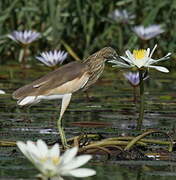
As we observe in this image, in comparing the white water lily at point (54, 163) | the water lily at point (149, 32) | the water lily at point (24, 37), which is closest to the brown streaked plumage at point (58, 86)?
the white water lily at point (54, 163)

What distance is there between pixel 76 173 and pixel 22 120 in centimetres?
260

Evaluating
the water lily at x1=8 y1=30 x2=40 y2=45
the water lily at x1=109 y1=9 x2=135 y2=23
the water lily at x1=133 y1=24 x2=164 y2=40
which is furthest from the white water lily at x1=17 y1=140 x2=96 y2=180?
the water lily at x1=109 y1=9 x2=135 y2=23

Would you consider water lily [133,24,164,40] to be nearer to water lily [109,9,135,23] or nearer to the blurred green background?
the blurred green background

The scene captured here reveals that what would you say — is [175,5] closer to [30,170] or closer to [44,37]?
[44,37]

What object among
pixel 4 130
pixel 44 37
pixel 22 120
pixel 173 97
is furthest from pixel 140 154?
pixel 44 37

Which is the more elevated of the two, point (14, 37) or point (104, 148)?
point (14, 37)

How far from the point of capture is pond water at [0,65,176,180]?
4090mm

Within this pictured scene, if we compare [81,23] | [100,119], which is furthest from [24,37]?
[100,119]

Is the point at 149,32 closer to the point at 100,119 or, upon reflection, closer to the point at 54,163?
the point at 100,119

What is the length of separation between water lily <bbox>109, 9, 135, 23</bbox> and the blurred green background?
0.06 metres

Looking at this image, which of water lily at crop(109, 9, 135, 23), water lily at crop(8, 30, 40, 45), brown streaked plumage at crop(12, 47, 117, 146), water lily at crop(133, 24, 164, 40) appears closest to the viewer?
brown streaked plumage at crop(12, 47, 117, 146)

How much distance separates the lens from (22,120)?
5789 mm

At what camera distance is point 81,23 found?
1007 cm

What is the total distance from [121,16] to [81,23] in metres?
0.49
